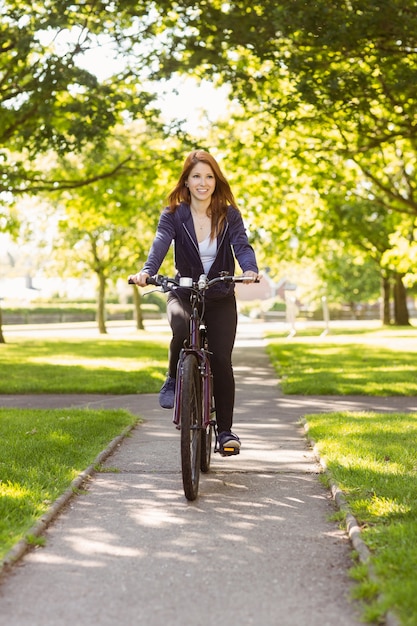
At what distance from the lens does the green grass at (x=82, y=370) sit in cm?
1217

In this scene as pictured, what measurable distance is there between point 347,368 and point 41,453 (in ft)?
31.3

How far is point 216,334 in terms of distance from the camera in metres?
5.74

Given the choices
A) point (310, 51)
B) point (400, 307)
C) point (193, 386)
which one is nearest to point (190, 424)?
point (193, 386)

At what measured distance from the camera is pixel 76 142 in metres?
15.1

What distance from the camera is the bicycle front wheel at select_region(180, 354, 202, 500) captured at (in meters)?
5.09

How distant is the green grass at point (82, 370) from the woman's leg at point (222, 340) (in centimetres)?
621

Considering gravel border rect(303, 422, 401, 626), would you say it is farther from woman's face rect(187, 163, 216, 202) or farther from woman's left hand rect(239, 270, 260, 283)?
woman's face rect(187, 163, 216, 202)

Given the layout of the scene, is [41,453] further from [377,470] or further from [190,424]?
[377,470]

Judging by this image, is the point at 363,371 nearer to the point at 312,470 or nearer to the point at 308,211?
the point at 312,470

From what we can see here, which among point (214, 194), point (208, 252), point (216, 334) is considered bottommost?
point (216, 334)

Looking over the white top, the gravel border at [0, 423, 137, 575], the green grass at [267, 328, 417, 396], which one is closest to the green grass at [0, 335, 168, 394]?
the green grass at [267, 328, 417, 396]

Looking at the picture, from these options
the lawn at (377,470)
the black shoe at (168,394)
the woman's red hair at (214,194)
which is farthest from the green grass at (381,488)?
the woman's red hair at (214,194)

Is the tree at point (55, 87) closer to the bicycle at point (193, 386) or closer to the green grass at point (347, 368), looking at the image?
the green grass at point (347, 368)

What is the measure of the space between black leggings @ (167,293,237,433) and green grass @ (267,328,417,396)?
6062mm
